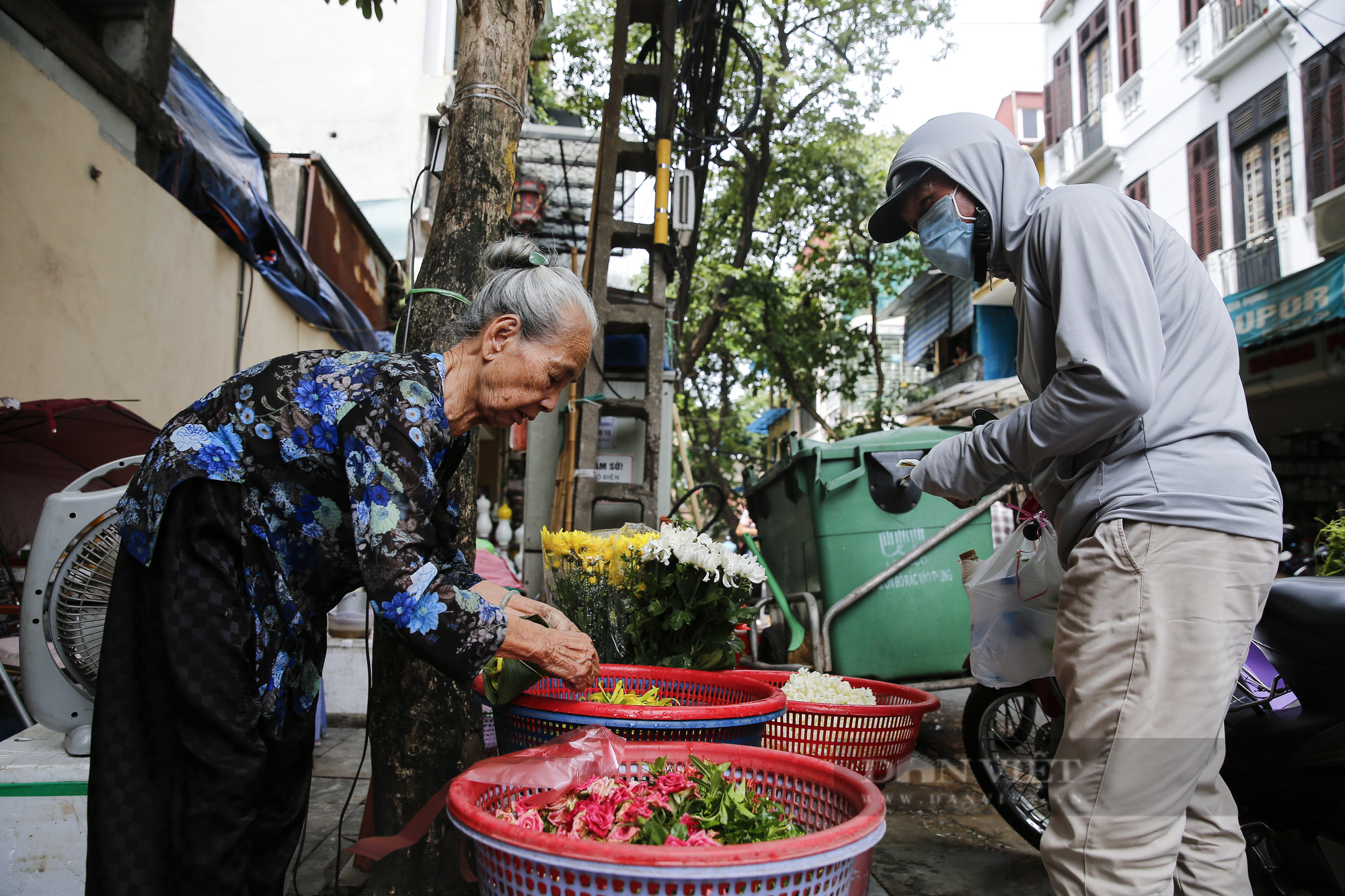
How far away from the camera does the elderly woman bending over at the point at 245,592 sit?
1.37 m

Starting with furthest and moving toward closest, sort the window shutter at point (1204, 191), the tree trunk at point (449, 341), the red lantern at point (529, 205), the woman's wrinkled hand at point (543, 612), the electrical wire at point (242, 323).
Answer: the window shutter at point (1204, 191)
the red lantern at point (529, 205)
the electrical wire at point (242, 323)
the tree trunk at point (449, 341)
the woman's wrinkled hand at point (543, 612)

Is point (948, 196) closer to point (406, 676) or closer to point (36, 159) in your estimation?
point (406, 676)

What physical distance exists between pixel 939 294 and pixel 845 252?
16.6 feet

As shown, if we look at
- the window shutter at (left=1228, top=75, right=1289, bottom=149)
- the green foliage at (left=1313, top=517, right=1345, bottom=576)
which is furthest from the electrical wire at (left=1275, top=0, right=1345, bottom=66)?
the green foliage at (left=1313, top=517, right=1345, bottom=576)

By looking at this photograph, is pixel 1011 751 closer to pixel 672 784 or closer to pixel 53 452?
pixel 672 784

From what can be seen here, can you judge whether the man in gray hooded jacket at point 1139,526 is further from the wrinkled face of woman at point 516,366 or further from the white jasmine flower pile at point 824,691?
the white jasmine flower pile at point 824,691

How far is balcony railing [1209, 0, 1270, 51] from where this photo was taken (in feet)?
31.2

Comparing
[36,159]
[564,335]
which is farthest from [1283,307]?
[36,159]

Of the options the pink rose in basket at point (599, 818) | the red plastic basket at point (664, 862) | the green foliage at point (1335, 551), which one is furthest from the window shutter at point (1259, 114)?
the pink rose in basket at point (599, 818)

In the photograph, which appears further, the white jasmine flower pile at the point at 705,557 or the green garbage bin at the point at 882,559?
the green garbage bin at the point at 882,559

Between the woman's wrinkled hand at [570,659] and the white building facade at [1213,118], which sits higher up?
the white building facade at [1213,118]

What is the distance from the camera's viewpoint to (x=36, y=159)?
3781 mm

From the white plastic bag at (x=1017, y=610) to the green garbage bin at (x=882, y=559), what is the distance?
5.11ft

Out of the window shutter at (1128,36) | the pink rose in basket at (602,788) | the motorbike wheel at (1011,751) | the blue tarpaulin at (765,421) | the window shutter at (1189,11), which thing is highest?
the window shutter at (1128,36)
